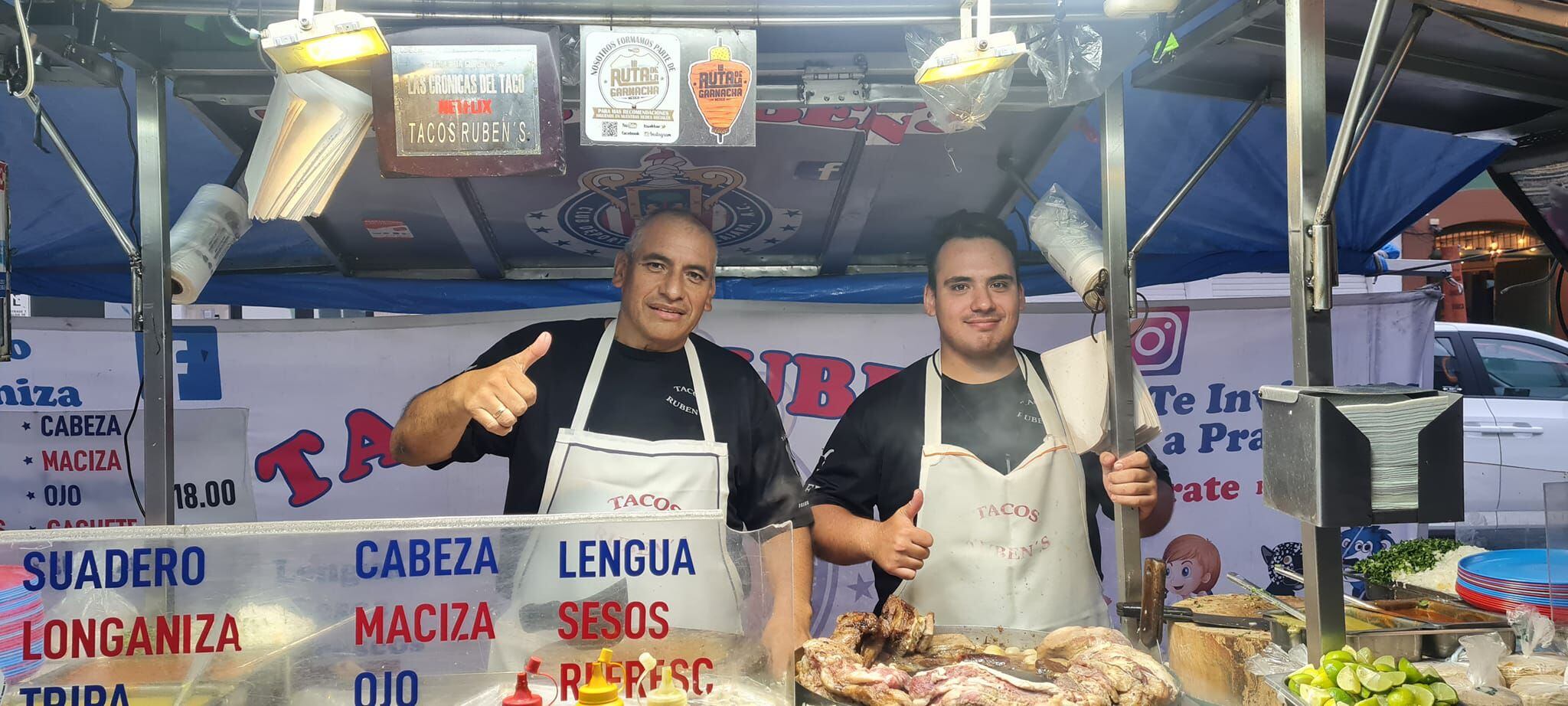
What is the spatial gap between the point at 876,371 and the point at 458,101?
8.95 feet

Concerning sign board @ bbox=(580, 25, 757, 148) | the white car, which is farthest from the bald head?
the white car

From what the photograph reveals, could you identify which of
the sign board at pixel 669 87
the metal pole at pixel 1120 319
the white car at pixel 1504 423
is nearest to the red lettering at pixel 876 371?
the metal pole at pixel 1120 319

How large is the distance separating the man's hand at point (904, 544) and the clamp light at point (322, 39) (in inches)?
83.9

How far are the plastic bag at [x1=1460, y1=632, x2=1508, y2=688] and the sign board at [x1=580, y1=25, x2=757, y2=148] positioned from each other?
2.21 m

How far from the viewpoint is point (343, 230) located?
4504 mm

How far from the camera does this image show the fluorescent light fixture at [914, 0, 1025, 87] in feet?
8.43

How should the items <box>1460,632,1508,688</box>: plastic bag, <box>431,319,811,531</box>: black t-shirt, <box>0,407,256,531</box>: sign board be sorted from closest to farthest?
<box>1460,632,1508,688</box>: plastic bag → <box>431,319,811,531</box>: black t-shirt → <box>0,407,256,531</box>: sign board

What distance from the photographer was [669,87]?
276 cm

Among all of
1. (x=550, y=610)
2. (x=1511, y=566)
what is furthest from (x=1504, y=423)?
(x=550, y=610)

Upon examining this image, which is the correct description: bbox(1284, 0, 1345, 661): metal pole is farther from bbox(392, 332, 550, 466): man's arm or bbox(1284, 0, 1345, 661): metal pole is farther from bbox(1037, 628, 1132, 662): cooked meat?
bbox(392, 332, 550, 466): man's arm

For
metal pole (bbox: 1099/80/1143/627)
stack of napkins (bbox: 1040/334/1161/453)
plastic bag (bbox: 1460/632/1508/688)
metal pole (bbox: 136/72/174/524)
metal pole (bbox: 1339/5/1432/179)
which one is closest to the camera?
metal pole (bbox: 1339/5/1432/179)

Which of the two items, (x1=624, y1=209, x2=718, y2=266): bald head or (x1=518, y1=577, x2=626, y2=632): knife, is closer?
(x1=518, y1=577, x2=626, y2=632): knife

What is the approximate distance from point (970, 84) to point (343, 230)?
312 cm

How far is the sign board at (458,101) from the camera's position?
2676 millimetres
